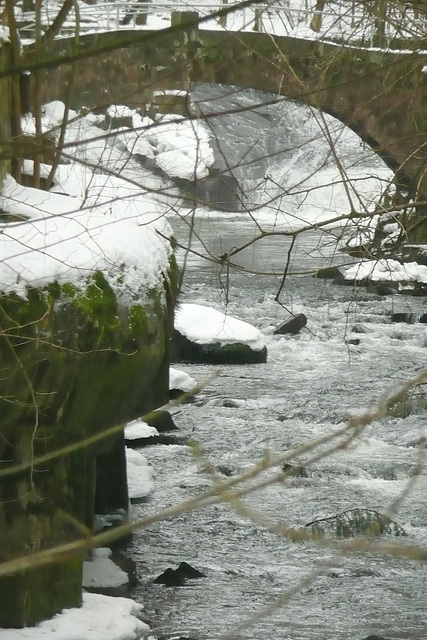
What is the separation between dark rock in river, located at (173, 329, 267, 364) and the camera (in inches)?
466

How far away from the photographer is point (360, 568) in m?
6.16

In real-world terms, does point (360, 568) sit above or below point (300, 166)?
below

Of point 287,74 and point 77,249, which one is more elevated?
point 287,74

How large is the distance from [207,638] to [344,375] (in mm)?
6383

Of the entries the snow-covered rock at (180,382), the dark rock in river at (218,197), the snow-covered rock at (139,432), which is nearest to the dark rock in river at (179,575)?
the dark rock in river at (218,197)

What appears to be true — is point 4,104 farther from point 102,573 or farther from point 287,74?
point 102,573

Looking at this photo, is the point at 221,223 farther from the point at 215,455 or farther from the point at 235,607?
the point at 235,607

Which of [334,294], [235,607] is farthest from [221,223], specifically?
[235,607]

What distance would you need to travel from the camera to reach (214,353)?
11.9 m

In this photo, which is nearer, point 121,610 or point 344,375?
point 121,610

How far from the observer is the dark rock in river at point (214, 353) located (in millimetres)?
11844

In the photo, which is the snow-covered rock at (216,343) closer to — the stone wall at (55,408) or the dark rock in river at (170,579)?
the dark rock in river at (170,579)

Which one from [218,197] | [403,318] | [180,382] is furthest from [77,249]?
[403,318]

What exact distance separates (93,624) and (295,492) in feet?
9.82
